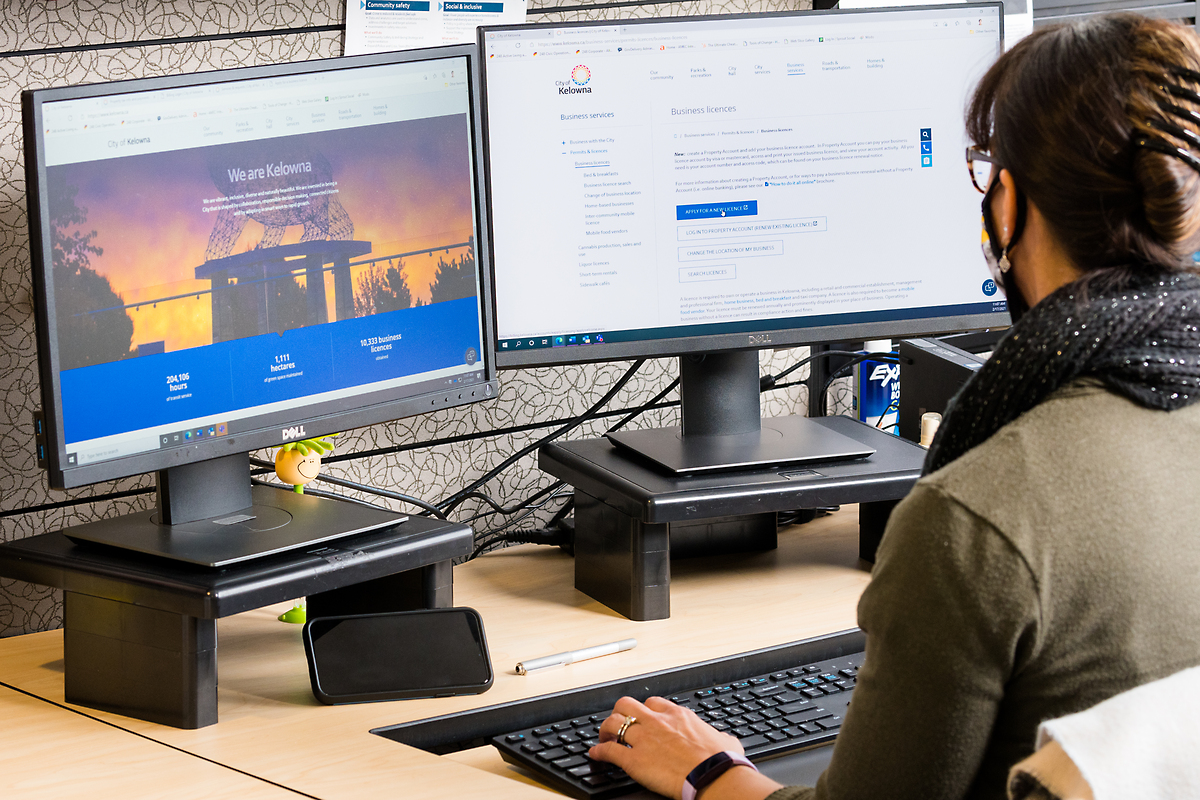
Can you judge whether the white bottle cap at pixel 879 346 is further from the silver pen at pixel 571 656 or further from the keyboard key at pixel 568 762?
the keyboard key at pixel 568 762

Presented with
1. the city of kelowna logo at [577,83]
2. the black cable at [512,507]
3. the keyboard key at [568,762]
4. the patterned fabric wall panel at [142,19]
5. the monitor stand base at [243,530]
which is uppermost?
the patterned fabric wall panel at [142,19]

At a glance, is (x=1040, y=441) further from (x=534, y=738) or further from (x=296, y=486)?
(x=296, y=486)

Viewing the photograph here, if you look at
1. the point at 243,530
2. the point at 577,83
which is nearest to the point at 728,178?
the point at 577,83

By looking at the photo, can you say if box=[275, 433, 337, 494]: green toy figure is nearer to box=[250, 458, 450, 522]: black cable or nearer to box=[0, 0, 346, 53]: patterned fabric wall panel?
box=[250, 458, 450, 522]: black cable

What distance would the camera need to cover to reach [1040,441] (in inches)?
26.5

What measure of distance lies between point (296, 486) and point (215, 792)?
1.41 feet

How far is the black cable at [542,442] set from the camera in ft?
4.80

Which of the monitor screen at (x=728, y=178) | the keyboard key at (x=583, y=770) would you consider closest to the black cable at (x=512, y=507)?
the monitor screen at (x=728, y=178)

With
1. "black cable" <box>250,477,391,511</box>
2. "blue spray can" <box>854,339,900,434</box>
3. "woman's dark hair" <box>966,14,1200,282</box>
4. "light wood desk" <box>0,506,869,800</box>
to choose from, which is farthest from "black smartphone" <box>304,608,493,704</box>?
"blue spray can" <box>854,339,900,434</box>

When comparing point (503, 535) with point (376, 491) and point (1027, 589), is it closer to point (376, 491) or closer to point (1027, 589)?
point (376, 491)

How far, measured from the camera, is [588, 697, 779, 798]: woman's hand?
34.9 inches

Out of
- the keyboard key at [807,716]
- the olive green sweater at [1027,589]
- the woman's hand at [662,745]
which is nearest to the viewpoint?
the olive green sweater at [1027,589]

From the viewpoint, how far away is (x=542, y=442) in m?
1.50

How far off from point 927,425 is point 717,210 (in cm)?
37
